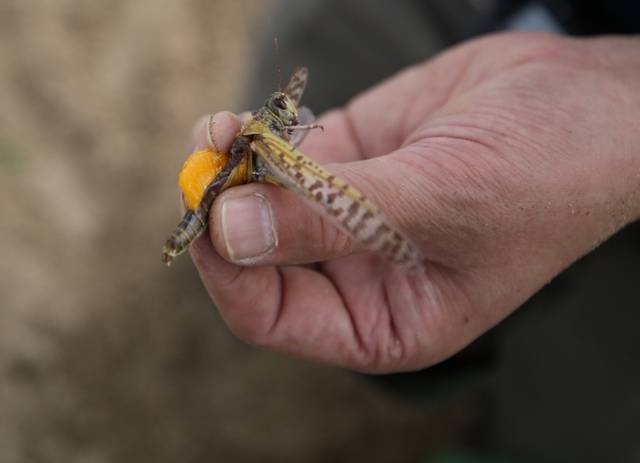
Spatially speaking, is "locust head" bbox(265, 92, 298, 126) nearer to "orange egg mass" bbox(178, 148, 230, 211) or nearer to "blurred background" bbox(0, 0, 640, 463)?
"orange egg mass" bbox(178, 148, 230, 211)

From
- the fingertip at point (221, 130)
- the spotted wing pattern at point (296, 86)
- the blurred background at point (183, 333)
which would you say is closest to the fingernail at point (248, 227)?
the fingertip at point (221, 130)

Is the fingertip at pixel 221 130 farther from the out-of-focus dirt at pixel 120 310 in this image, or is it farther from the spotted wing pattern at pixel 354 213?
the out-of-focus dirt at pixel 120 310

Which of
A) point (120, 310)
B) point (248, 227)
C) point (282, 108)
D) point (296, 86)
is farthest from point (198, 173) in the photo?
point (120, 310)

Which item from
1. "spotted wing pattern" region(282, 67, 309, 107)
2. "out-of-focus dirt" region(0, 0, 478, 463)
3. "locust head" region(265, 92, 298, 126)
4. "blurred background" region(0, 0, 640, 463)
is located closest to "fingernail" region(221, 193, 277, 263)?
"locust head" region(265, 92, 298, 126)

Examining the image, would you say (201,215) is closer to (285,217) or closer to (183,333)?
(285,217)

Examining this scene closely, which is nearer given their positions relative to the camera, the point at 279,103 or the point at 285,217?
the point at 285,217

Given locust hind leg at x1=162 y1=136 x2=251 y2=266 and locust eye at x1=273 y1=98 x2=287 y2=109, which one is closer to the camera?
locust hind leg at x1=162 y1=136 x2=251 y2=266
